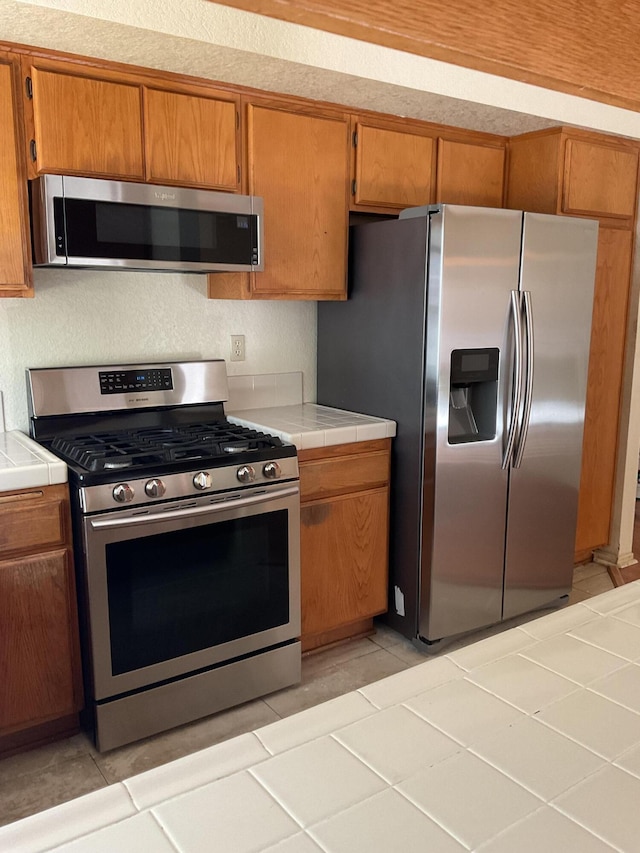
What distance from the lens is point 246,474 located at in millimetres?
2338

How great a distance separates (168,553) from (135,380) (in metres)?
0.80

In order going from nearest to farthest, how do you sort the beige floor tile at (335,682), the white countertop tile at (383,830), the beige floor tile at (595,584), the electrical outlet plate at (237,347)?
the white countertop tile at (383,830), the beige floor tile at (335,682), the electrical outlet plate at (237,347), the beige floor tile at (595,584)

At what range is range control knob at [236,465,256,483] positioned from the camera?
2326 mm

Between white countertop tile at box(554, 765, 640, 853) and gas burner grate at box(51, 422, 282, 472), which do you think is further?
gas burner grate at box(51, 422, 282, 472)

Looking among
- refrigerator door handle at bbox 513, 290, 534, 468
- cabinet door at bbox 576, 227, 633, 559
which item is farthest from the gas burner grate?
cabinet door at bbox 576, 227, 633, 559

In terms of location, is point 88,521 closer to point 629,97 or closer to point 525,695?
point 525,695

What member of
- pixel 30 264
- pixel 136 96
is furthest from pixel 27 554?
pixel 136 96

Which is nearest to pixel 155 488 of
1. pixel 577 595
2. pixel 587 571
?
pixel 577 595

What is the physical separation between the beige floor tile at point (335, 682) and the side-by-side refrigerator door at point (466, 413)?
0.20 m

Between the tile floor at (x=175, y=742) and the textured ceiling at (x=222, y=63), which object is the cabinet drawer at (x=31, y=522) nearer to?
the tile floor at (x=175, y=742)

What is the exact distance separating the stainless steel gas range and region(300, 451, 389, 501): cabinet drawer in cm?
15

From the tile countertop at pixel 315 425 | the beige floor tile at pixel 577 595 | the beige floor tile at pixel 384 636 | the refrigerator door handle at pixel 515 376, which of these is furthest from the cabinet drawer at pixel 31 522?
the beige floor tile at pixel 577 595

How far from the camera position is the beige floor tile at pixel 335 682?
2512 millimetres

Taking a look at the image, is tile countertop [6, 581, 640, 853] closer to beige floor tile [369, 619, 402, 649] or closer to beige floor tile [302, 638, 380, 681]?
beige floor tile [302, 638, 380, 681]
